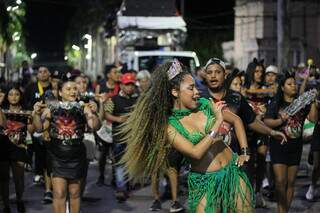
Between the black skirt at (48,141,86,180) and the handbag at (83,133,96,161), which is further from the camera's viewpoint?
the handbag at (83,133,96,161)

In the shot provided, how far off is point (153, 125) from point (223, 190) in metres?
0.75

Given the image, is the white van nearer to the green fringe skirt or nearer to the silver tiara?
the silver tiara

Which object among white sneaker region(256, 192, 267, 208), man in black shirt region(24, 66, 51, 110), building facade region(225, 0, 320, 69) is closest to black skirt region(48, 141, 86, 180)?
white sneaker region(256, 192, 267, 208)

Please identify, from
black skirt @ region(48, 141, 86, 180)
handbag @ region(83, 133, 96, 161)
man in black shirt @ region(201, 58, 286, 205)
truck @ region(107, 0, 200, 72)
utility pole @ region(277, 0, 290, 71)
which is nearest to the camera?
man in black shirt @ region(201, 58, 286, 205)

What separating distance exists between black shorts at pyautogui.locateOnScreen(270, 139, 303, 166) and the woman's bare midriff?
99.7 inches

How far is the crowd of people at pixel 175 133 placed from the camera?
5.39 meters

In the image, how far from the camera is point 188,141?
527 centimetres

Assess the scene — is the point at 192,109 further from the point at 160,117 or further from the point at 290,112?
the point at 290,112

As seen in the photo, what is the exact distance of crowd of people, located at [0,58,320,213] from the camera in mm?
5395

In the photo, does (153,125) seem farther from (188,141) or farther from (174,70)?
(174,70)

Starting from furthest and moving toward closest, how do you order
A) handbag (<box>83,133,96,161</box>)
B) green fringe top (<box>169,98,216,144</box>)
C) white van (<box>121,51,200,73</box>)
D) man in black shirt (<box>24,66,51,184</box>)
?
white van (<box>121,51,200,73</box>)
man in black shirt (<box>24,66,51,184</box>)
handbag (<box>83,133,96,161</box>)
green fringe top (<box>169,98,216,144</box>)

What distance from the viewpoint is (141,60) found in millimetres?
19781

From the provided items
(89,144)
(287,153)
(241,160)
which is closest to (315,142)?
(287,153)

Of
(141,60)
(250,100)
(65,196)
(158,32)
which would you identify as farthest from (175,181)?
(158,32)
